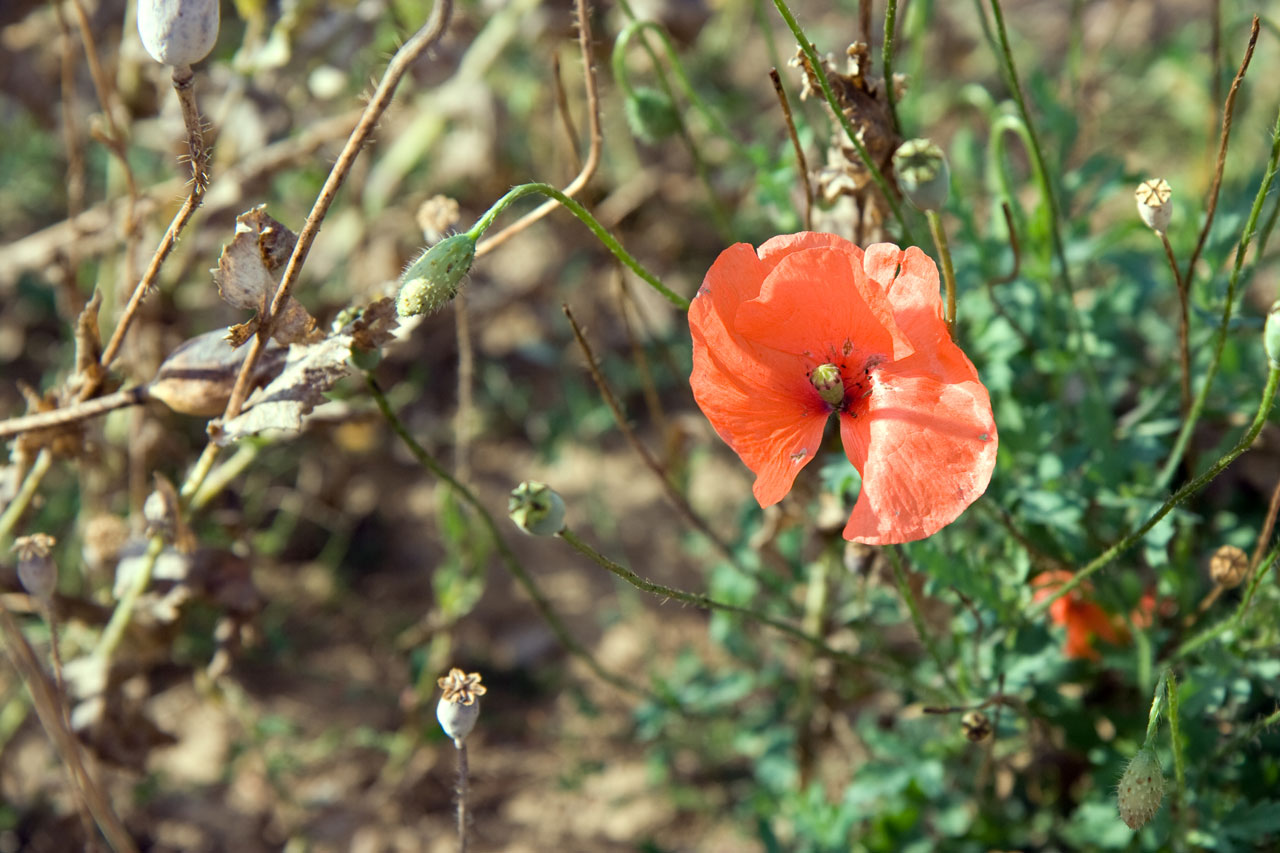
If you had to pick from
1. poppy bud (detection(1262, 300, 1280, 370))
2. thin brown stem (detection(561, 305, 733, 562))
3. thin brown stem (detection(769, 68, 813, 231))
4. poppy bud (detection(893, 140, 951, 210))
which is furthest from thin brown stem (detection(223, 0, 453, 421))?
poppy bud (detection(1262, 300, 1280, 370))

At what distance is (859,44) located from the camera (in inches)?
61.2

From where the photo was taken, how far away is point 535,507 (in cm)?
138

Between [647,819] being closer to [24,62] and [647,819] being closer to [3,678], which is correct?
[3,678]

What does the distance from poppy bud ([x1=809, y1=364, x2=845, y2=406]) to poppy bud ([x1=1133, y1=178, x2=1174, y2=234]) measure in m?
0.46

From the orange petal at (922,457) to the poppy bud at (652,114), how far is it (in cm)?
75

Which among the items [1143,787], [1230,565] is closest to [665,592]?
[1143,787]

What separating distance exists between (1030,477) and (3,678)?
2366 millimetres

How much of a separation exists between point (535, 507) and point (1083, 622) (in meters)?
1.06

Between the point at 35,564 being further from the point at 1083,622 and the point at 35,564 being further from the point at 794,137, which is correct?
the point at 1083,622

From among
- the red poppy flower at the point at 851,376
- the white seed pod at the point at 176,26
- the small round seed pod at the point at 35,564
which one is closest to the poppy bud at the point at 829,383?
the red poppy flower at the point at 851,376

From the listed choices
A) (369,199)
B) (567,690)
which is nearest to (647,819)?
(567,690)

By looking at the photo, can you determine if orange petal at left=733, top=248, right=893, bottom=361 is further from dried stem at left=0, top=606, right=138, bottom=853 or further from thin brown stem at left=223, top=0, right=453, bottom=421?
dried stem at left=0, top=606, right=138, bottom=853

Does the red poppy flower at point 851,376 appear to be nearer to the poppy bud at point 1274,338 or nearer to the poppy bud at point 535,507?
the poppy bud at point 535,507

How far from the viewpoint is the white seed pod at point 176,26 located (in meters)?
1.25
